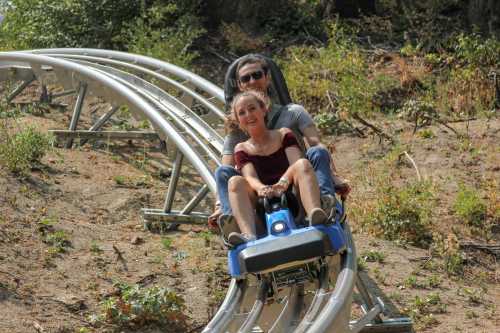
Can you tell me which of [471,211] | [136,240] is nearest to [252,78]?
[136,240]

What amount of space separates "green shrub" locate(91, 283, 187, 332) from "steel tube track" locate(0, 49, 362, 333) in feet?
3.08

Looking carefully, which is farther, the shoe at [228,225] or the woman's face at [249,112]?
the woman's face at [249,112]

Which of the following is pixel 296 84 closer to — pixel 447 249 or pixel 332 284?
pixel 447 249

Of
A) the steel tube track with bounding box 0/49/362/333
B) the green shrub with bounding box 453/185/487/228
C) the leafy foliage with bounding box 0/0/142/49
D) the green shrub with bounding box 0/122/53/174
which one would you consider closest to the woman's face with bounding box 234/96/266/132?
the steel tube track with bounding box 0/49/362/333

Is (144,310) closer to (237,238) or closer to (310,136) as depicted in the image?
(237,238)

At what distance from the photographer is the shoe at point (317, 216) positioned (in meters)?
5.27

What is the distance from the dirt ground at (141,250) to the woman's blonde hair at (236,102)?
1.37m

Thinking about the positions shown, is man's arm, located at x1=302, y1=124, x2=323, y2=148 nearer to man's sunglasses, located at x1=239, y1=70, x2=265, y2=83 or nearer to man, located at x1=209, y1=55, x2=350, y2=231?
man, located at x1=209, y1=55, x2=350, y2=231

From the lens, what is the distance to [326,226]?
5312 mm

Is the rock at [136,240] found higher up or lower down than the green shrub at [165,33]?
lower down

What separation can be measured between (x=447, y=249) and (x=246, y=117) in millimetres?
2815

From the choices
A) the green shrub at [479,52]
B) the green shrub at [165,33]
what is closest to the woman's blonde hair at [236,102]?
the green shrub at [479,52]

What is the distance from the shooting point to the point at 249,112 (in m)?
5.89

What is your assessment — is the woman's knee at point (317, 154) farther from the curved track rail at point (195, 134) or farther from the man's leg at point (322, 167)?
the curved track rail at point (195, 134)
